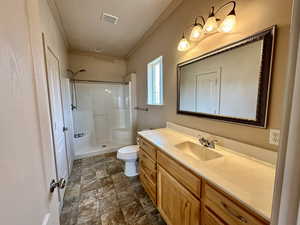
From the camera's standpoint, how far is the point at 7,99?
0.44 m

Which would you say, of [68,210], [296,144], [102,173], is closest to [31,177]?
[296,144]

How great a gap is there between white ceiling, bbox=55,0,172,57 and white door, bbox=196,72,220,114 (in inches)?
44.2

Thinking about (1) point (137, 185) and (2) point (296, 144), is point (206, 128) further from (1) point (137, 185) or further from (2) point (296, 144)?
(1) point (137, 185)

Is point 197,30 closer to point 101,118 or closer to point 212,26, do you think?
point 212,26

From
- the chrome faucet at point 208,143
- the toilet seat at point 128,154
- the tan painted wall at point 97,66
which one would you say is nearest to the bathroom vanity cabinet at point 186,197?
the chrome faucet at point 208,143

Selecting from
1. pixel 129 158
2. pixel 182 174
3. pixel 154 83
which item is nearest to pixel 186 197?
pixel 182 174

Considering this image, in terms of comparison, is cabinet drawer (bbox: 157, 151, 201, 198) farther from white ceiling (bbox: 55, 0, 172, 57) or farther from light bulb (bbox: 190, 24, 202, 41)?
white ceiling (bbox: 55, 0, 172, 57)

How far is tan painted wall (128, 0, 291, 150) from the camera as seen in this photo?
3.00 ft

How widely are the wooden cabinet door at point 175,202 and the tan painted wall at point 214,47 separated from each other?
643 millimetres

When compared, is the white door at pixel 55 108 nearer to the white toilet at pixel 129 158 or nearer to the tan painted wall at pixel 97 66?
the white toilet at pixel 129 158

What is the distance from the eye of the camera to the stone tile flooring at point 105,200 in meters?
1.55

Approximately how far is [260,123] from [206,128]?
1.74 feet

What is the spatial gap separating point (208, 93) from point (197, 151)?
2.07ft

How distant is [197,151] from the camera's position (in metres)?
1.47
